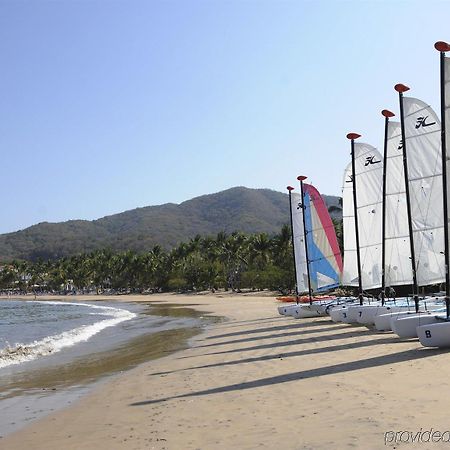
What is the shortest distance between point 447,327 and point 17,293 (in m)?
169

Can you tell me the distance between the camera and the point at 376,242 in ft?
80.6

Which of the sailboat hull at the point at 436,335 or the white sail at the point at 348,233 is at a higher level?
the white sail at the point at 348,233

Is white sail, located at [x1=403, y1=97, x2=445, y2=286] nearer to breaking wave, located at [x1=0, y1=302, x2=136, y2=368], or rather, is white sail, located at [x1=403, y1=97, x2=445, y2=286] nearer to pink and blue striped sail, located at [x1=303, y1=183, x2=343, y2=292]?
pink and blue striped sail, located at [x1=303, y1=183, x2=343, y2=292]

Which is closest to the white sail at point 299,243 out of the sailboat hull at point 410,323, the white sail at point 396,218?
the white sail at point 396,218

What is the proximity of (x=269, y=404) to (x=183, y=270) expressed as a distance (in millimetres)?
98794

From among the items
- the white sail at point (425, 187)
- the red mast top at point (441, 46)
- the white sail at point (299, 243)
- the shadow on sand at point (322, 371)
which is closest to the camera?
the shadow on sand at point (322, 371)

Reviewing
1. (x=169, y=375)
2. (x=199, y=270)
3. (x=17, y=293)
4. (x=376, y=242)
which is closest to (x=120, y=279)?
(x=199, y=270)

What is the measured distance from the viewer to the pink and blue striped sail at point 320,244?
30891 mm

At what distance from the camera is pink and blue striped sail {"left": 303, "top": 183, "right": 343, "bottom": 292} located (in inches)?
1216

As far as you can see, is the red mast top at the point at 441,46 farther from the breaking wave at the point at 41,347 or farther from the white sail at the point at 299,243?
the white sail at the point at 299,243

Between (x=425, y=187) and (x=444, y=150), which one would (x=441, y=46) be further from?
(x=425, y=187)

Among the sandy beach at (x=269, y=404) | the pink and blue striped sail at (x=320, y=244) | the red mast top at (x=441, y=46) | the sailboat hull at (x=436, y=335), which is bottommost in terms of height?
the sandy beach at (x=269, y=404)

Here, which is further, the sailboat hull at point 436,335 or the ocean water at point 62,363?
the sailboat hull at point 436,335

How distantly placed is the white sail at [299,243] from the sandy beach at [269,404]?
16899 mm
